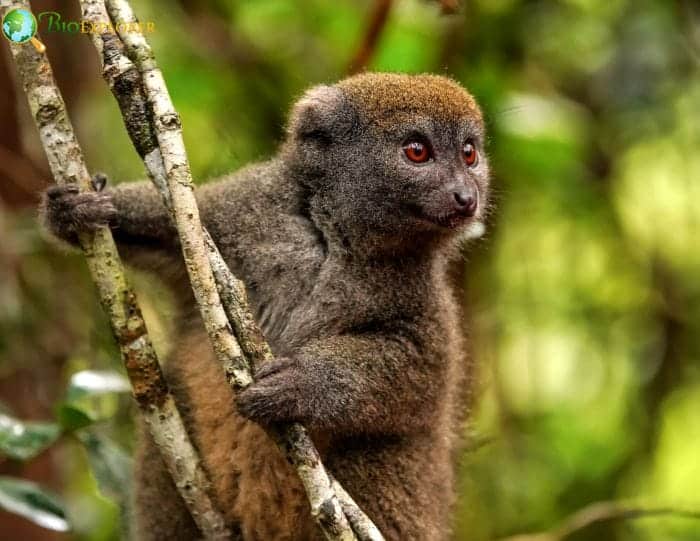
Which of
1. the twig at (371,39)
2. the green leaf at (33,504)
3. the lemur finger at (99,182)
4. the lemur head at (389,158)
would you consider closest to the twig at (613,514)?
the lemur head at (389,158)

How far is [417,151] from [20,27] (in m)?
2.02

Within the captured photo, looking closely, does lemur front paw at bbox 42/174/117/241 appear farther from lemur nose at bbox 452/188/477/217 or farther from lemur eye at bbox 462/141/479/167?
lemur eye at bbox 462/141/479/167

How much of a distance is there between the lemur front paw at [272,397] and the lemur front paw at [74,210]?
1025 mm

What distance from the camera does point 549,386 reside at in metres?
9.62

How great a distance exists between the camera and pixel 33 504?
5316 mm

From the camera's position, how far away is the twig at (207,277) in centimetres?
438

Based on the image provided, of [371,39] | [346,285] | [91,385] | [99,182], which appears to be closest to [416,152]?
[346,285]

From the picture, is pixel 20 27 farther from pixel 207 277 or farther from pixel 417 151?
pixel 417 151

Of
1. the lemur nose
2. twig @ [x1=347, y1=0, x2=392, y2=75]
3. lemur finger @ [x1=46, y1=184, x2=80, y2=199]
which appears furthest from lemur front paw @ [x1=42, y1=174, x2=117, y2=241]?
twig @ [x1=347, y1=0, x2=392, y2=75]

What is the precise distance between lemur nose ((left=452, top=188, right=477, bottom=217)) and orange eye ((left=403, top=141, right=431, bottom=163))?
279mm

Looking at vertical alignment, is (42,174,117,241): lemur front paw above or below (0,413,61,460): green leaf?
above

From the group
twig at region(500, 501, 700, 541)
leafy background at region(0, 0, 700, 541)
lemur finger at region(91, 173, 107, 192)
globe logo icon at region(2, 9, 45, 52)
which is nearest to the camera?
globe logo icon at region(2, 9, 45, 52)

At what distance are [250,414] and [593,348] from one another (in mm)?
5440

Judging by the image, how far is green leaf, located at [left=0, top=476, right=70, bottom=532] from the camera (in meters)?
5.20
